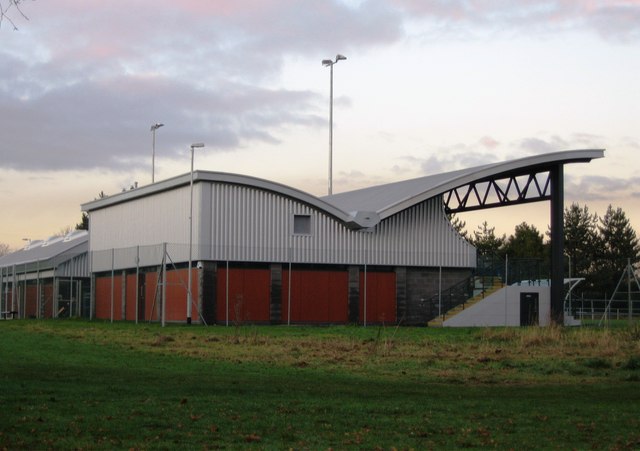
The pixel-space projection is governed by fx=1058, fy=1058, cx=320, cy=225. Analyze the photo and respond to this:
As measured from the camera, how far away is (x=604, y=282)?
4567 inches

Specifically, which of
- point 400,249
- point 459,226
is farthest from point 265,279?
point 459,226

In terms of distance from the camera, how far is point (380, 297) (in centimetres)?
5728

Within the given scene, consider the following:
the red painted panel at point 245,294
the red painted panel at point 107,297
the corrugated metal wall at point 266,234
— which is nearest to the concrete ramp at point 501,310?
the corrugated metal wall at point 266,234

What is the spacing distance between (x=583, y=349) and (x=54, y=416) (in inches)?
736

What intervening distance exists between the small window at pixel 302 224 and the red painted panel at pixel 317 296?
2.14 meters

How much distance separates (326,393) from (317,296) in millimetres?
36289

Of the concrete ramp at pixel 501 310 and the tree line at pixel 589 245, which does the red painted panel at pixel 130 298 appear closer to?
the concrete ramp at pixel 501 310

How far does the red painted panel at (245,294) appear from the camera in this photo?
52562 millimetres

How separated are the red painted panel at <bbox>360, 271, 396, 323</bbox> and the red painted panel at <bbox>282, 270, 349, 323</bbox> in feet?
4.08

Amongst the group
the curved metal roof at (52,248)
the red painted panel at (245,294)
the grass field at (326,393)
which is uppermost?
the curved metal roof at (52,248)

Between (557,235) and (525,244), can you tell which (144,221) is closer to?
(557,235)

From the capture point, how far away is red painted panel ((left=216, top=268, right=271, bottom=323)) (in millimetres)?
52562

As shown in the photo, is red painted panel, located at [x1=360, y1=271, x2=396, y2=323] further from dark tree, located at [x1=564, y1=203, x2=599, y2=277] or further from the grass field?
dark tree, located at [x1=564, y1=203, x2=599, y2=277]

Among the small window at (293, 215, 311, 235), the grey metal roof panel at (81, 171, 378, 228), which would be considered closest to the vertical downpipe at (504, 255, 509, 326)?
the grey metal roof panel at (81, 171, 378, 228)
